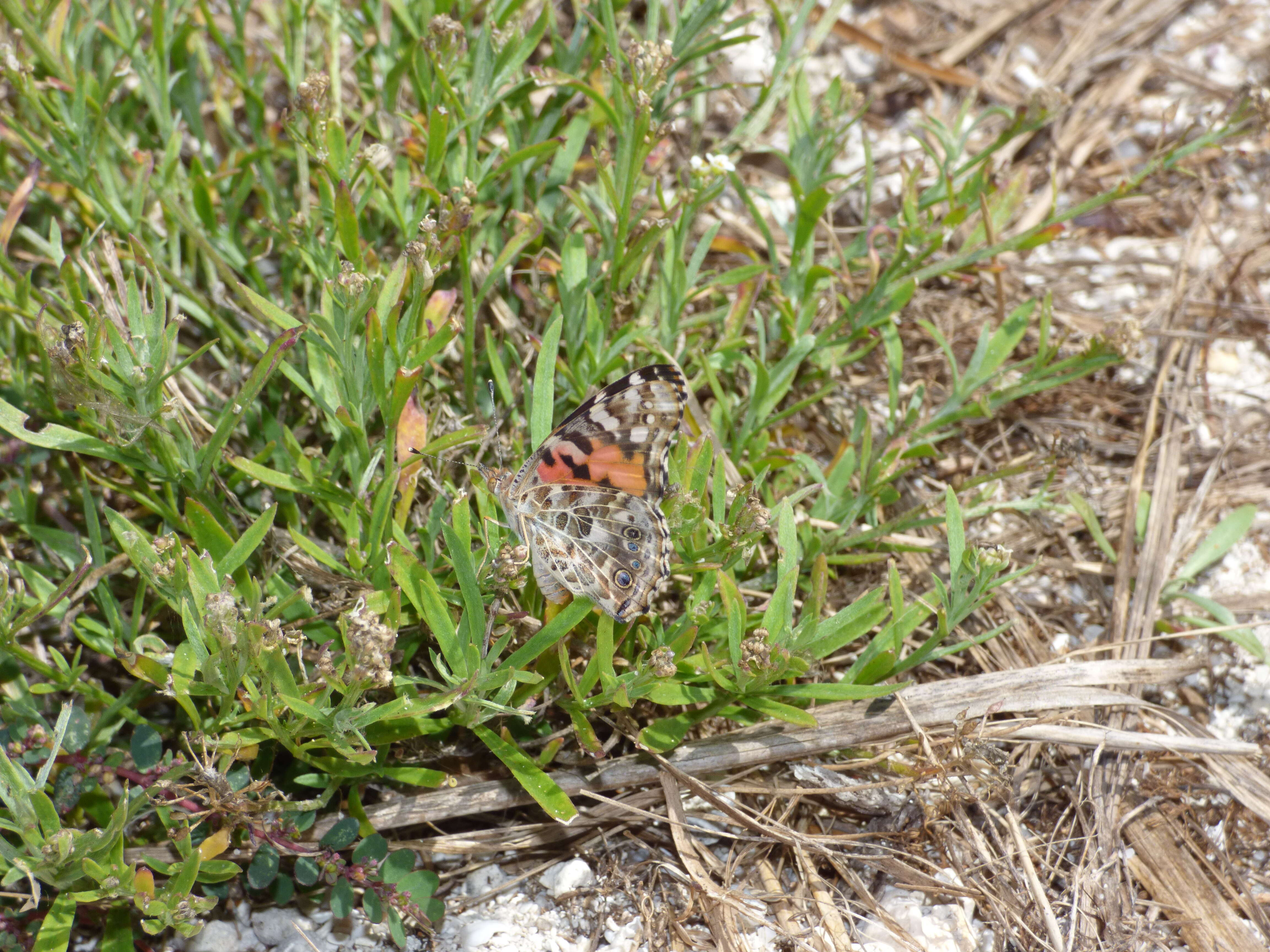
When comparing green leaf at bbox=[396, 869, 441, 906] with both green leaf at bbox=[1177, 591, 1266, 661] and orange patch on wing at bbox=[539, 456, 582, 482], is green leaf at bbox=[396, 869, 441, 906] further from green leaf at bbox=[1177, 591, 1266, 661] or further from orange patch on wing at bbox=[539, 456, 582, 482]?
green leaf at bbox=[1177, 591, 1266, 661]

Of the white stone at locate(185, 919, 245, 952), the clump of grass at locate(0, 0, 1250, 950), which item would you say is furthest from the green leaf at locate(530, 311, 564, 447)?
the white stone at locate(185, 919, 245, 952)

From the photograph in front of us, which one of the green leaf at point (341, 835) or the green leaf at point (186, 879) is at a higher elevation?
the green leaf at point (186, 879)

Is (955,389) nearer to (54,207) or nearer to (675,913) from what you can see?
(675,913)

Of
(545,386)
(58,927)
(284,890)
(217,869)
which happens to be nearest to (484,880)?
(284,890)

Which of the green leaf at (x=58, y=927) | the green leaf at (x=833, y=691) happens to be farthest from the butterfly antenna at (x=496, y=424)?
the green leaf at (x=58, y=927)

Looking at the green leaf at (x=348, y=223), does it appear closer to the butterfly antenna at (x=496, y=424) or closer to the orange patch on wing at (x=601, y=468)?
the butterfly antenna at (x=496, y=424)

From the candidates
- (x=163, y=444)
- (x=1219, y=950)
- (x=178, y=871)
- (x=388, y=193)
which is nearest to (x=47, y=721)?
(x=178, y=871)
